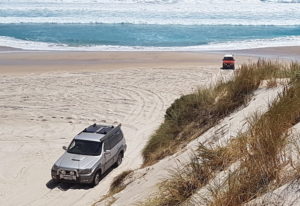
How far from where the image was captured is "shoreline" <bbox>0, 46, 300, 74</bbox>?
34.9 meters

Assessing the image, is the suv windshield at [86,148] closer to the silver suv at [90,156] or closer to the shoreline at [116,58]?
the silver suv at [90,156]

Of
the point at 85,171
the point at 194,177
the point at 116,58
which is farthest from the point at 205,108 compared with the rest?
the point at 116,58

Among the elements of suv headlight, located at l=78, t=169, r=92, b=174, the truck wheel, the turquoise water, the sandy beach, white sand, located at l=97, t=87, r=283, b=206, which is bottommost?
the turquoise water

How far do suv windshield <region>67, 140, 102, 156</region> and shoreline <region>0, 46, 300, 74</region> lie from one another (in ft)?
68.5

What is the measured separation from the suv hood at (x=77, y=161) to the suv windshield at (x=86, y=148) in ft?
0.57

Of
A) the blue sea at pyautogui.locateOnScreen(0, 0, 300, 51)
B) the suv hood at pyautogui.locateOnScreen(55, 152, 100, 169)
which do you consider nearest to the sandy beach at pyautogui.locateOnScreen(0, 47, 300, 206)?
the suv hood at pyautogui.locateOnScreen(55, 152, 100, 169)

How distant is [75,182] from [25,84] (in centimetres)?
1631

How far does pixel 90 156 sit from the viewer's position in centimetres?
1259

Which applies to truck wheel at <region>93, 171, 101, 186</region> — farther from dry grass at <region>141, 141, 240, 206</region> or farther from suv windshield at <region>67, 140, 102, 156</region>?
dry grass at <region>141, 141, 240, 206</region>

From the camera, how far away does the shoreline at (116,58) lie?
34.9 meters

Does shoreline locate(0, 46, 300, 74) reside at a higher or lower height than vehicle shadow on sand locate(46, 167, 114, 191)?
lower

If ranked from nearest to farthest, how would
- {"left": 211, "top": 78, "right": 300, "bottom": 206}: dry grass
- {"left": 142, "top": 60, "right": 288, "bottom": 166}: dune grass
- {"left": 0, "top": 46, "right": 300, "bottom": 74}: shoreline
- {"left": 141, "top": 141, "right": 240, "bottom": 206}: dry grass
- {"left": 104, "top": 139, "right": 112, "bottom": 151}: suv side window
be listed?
{"left": 211, "top": 78, "right": 300, "bottom": 206}: dry grass → {"left": 141, "top": 141, "right": 240, "bottom": 206}: dry grass → {"left": 142, "top": 60, "right": 288, "bottom": 166}: dune grass → {"left": 104, "top": 139, "right": 112, "bottom": 151}: suv side window → {"left": 0, "top": 46, "right": 300, "bottom": 74}: shoreline

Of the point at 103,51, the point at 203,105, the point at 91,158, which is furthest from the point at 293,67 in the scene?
the point at 103,51

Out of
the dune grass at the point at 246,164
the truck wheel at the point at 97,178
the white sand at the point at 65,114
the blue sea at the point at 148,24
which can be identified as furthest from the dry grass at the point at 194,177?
the blue sea at the point at 148,24
